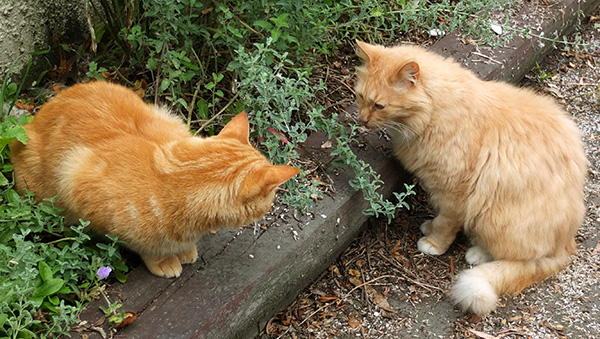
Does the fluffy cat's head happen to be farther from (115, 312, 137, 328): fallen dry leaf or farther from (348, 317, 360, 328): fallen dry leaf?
(115, 312, 137, 328): fallen dry leaf

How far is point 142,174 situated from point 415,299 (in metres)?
1.73

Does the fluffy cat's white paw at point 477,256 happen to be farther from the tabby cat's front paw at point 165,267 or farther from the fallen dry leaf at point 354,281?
the tabby cat's front paw at point 165,267

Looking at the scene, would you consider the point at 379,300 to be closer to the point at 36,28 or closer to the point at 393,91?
Answer: the point at 393,91

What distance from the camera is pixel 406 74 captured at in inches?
119

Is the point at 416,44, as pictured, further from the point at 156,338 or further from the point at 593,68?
the point at 156,338

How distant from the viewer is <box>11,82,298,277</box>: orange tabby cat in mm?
2303

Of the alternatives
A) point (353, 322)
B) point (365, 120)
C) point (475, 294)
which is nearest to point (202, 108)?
point (365, 120)

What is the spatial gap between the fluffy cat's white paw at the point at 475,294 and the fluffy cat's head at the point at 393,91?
Answer: 2.83ft

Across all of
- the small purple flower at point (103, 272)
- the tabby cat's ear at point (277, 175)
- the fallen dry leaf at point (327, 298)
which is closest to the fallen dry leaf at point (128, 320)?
the small purple flower at point (103, 272)

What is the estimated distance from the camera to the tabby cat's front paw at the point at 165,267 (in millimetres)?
2566

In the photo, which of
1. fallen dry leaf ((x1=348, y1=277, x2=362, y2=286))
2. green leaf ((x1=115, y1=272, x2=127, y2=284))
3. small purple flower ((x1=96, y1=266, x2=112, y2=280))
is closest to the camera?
small purple flower ((x1=96, y1=266, x2=112, y2=280))

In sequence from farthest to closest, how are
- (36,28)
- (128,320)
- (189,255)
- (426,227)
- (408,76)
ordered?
1. (426,227)
2. (36,28)
3. (408,76)
4. (189,255)
5. (128,320)

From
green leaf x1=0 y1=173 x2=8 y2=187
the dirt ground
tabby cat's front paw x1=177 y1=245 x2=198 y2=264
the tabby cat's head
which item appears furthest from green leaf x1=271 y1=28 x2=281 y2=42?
green leaf x1=0 y1=173 x2=8 y2=187

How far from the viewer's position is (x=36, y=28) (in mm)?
3311
